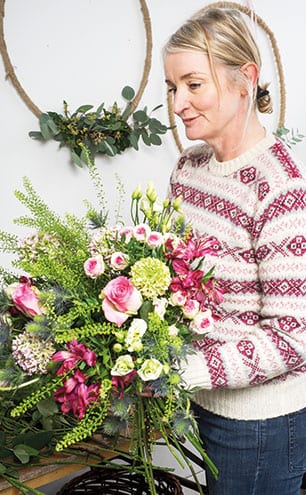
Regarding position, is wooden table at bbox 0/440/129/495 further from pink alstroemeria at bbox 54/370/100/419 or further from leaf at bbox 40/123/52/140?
leaf at bbox 40/123/52/140

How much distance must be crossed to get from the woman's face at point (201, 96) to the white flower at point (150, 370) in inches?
18.7

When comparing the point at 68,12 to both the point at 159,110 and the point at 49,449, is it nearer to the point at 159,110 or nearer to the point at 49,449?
the point at 159,110

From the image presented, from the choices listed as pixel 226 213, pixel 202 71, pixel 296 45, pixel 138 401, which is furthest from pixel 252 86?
pixel 296 45

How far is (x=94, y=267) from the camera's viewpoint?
108 centimetres

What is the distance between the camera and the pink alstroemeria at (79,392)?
1.05 metres

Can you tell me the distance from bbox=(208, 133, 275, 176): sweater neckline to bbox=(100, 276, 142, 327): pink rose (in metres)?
0.39

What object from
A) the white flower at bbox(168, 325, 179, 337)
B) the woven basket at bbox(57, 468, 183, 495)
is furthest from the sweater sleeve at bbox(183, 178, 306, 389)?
the woven basket at bbox(57, 468, 183, 495)

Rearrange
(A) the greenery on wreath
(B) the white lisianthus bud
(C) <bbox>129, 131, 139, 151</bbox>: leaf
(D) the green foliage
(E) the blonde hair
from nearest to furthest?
1. (B) the white lisianthus bud
2. (E) the blonde hair
3. (A) the greenery on wreath
4. (C) <bbox>129, 131, 139, 151</bbox>: leaf
5. (D) the green foliage

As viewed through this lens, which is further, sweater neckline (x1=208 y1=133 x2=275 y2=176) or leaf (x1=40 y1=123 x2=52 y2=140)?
leaf (x1=40 y1=123 x2=52 y2=140)

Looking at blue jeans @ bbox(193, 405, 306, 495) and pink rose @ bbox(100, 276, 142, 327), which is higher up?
pink rose @ bbox(100, 276, 142, 327)

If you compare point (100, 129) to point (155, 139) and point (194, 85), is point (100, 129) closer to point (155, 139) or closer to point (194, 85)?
point (155, 139)

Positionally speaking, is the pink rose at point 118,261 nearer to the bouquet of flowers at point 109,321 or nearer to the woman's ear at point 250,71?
the bouquet of flowers at point 109,321

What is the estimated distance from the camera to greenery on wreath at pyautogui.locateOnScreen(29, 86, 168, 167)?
1.94 meters

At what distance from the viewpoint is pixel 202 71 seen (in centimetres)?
125
